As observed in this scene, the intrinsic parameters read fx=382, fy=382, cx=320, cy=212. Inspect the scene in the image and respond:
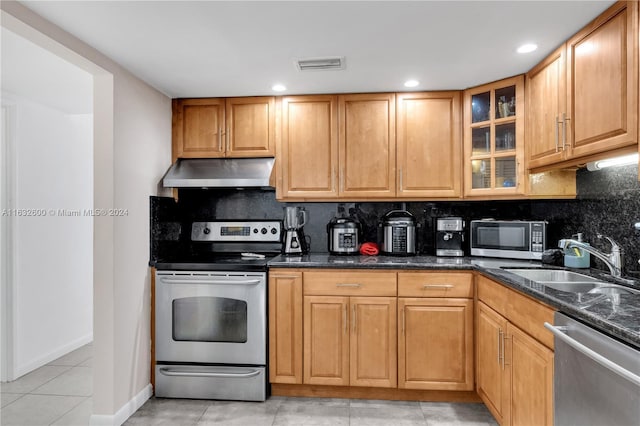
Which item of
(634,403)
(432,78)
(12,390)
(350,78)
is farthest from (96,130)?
(634,403)

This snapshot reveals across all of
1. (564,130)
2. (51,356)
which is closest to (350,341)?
(564,130)

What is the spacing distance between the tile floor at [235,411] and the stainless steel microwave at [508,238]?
41.7 inches

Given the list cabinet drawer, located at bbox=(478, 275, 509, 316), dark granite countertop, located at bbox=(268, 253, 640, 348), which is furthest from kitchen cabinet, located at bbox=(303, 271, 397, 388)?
cabinet drawer, located at bbox=(478, 275, 509, 316)

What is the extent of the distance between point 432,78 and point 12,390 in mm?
3683

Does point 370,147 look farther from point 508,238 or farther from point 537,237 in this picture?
point 537,237

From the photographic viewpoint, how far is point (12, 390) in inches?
107

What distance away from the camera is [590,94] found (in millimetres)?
1846

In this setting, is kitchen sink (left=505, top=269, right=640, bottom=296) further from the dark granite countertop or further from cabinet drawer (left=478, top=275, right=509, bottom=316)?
cabinet drawer (left=478, top=275, right=509, bottom=316)

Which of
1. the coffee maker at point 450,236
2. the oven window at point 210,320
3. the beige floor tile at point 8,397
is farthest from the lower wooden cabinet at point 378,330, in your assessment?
the beige floor tile at point 8,397

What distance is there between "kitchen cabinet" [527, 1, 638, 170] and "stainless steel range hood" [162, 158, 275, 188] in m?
1.83

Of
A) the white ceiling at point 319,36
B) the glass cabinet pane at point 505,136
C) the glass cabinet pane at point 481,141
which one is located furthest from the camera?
the glass cabinet pane at point 481,141

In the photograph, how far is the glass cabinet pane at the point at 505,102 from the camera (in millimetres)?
→ 2604

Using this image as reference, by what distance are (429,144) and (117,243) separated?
2233mm

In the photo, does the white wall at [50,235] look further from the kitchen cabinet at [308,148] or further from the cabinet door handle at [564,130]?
the cabinet door handle at [564,130]
